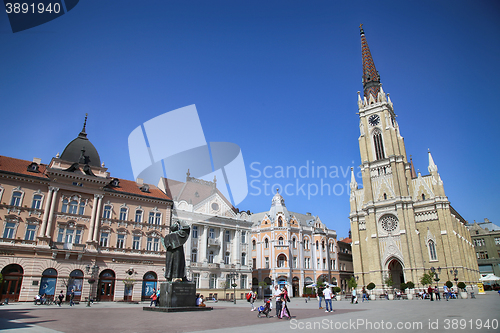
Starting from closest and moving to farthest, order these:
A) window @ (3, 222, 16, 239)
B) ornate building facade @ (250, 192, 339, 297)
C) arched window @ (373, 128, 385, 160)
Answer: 1. window @ (3, 222, 16, 239)
2. ornate building facade @ (250, 192, 339, 297)
3. arched window @ (373, 128, 385, 160)

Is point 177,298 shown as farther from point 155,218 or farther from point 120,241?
point 155,218

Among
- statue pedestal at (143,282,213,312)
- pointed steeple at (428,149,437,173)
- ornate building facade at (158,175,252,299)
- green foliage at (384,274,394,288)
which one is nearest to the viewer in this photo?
statue pedestal at (143,282,213,312)

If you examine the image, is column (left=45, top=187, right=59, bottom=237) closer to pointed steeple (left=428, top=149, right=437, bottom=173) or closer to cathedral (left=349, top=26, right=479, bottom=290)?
cathedral (left=349, top=26, right=479, bottom=290)

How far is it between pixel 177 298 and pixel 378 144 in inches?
2378

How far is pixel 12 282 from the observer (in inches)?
1240

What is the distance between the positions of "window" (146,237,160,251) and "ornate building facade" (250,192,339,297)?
26.3 meters

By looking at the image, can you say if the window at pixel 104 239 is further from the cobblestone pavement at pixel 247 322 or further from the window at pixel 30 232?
the cobblestone pavement at pixel 247 322

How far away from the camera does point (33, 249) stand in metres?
33.0

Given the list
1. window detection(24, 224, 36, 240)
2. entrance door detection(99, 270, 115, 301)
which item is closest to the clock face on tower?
entrance door detection(99, 270, 115, 301)

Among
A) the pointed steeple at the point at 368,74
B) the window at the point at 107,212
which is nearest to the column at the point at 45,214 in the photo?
the window at the point at 107,212

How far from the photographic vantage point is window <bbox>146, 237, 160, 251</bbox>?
41.0m

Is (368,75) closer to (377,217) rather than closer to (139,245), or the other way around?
(377,217)

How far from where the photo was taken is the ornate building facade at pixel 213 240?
151ft

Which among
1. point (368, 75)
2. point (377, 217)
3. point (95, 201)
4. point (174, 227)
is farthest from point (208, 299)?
point (368, 75)
